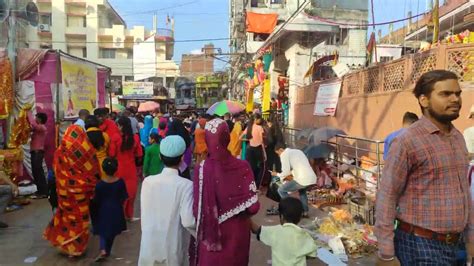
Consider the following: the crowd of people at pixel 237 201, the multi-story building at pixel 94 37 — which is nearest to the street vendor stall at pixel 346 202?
Result: the crowd of people at pixel 237 201

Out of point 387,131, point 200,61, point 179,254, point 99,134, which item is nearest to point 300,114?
point 387,131

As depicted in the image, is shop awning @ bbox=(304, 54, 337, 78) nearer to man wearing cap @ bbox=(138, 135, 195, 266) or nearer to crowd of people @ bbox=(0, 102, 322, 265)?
crowd of people @ bbox=(0, 102, 322, 265)

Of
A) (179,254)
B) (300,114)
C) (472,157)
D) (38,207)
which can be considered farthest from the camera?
(300,114)

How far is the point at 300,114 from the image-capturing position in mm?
17656

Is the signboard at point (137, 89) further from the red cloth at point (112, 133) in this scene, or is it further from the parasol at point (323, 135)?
the red cloth at point (112, 133)

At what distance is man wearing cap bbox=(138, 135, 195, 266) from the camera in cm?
323

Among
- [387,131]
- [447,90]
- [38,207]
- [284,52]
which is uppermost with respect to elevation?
[284,52]

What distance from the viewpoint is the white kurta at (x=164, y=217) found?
10.6 feet

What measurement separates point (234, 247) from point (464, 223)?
54.6 inches

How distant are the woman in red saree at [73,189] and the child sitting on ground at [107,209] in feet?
0.76

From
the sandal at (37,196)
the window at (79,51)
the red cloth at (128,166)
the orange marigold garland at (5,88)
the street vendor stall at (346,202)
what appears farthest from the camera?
the window at (79,51)

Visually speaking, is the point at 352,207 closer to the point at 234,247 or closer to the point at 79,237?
the point at 79,237

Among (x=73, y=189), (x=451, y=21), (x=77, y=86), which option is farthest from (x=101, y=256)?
(x=451, y=21)

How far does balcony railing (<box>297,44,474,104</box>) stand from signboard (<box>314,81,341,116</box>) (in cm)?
41
